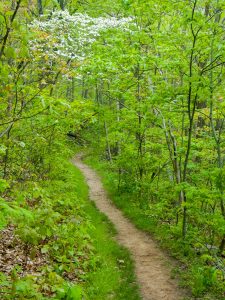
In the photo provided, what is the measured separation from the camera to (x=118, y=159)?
15508 mm

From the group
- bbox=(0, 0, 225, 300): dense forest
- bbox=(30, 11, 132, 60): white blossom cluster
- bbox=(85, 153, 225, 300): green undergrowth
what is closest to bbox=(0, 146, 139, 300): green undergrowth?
bbox=(0, 0, 225, 300): dense forest

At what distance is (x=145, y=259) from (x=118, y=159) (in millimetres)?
6847

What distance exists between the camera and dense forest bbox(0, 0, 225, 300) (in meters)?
6.00

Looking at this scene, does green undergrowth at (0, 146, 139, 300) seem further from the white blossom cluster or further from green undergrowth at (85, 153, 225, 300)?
the white blossom cluster

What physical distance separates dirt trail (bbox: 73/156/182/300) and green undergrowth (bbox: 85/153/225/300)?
0.23m

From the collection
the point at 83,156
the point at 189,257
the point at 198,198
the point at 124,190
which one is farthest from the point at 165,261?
the point at 83,156

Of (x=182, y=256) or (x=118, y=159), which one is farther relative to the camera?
(x=118, y=159)

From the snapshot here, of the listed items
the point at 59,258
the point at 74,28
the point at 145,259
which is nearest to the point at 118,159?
the point at 74,28

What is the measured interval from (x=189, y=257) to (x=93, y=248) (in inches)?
99.7

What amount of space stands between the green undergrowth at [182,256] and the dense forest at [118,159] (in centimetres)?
3

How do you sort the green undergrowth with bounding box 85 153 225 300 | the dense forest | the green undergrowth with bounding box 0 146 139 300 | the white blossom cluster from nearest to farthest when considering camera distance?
the green undergrowth with bounding box 0 146 139 300, the dense forest, the green undergrowth with bounding box 85 153 225 300, the white blossom cluster

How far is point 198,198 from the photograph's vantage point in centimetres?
888

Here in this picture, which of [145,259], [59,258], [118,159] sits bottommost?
[145,259]

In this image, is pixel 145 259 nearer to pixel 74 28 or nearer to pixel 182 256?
pixel 182 256
